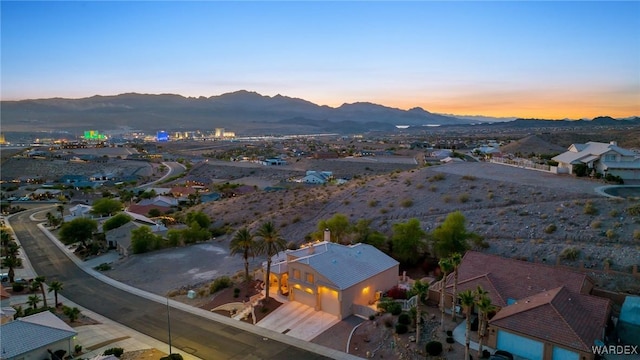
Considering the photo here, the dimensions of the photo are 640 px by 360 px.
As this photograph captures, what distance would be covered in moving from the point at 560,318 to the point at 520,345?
230 centimetres

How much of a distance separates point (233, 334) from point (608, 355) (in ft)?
65.2

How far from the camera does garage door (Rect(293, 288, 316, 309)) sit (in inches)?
1163

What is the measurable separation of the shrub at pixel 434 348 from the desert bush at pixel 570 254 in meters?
15.7

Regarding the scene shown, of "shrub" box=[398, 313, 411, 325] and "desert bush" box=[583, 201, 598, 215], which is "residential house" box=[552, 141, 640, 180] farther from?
"shrub" box=[398, 313, 411, 325]

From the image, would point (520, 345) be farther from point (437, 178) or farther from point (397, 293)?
point (437, 178)

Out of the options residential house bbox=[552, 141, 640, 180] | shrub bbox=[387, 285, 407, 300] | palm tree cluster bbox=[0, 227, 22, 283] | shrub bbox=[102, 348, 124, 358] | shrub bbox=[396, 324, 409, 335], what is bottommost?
palm tree cluster bbox=[0, 227, 22, 283]

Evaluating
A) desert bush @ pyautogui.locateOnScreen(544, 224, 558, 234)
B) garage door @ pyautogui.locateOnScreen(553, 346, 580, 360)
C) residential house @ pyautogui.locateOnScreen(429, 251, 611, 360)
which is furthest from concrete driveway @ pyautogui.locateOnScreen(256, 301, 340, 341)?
desert bush @ pyautogui.locateOnScreen(544, 224, 558, 234)

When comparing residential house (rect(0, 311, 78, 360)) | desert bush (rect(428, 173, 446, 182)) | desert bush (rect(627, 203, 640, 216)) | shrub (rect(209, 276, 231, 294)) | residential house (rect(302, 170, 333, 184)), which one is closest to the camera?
residential house (rect(0, 311, 78, 360))

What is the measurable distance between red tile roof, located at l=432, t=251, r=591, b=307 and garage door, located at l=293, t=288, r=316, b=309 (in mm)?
7911

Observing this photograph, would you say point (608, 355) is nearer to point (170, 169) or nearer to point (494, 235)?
point (494, 235)

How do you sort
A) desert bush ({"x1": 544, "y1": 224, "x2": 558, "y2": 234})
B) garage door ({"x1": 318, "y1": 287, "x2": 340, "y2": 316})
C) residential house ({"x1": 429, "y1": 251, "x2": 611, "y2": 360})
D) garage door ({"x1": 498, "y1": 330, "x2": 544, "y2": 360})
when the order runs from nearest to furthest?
residential house ({"x1": 429, "y1": 251, "x2": 611, "y2": 360})
garage door ({"x1": 498, "y1": 330, "x2": 544, "y2": 360})
garage door ({"x1": 318, "y1": 287, "x2": 340, "y2": 316})
desert bush ({"x1": 544, "y1": 224, "x2": 558, "y2": 234})

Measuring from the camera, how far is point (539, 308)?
2206 centimetres

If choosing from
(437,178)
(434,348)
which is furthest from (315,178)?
(434,348)

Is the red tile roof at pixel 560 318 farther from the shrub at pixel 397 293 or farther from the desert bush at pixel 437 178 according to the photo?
the desert bush at pixel 437 178
